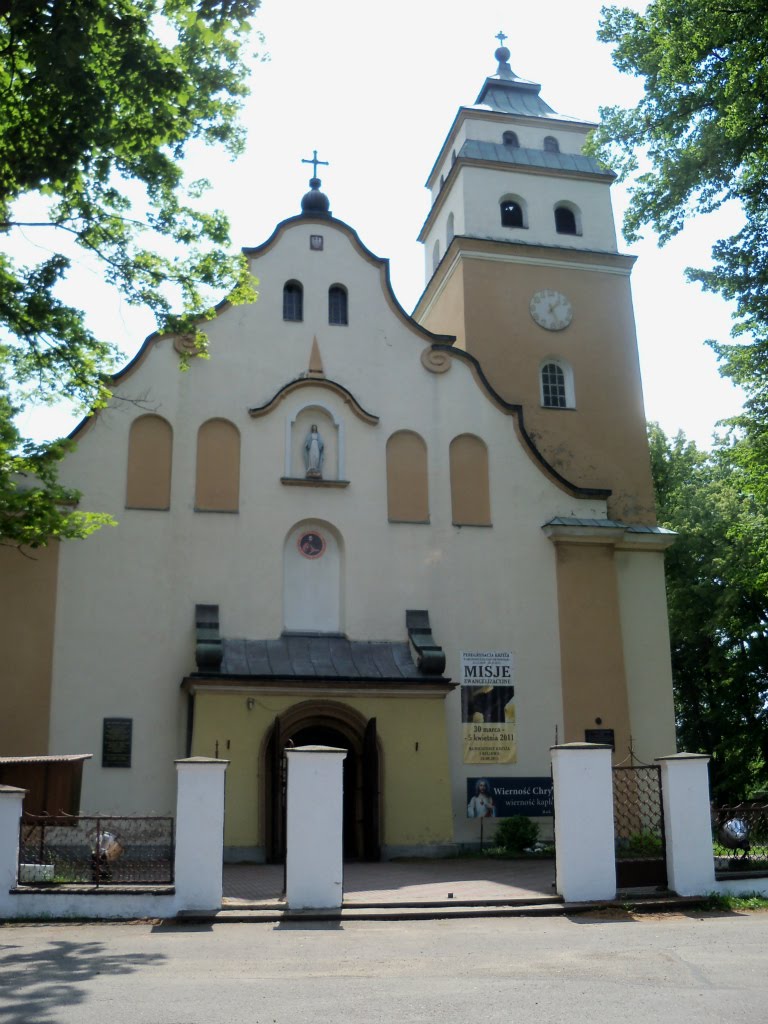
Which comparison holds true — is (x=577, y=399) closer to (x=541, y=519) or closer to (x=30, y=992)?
(x=541, y=519)

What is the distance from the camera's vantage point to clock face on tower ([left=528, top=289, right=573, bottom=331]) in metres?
25.5

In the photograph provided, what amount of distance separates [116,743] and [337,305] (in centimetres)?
1011

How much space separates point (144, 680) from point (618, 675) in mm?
9405

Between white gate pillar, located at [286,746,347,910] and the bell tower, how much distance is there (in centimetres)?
1316

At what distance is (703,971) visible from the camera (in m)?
8.72

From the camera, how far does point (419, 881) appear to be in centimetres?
1525

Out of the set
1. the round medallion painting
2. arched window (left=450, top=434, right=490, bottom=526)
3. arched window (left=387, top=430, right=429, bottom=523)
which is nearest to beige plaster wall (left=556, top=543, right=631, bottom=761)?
arched window (left=450, top=434, right=490, bottom=526)

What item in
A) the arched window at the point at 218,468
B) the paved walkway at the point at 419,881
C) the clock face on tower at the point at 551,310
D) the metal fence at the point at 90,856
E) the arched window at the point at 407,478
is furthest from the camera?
the clock face on tower at the point at 551,310

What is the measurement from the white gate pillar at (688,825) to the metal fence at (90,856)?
6.03 meters

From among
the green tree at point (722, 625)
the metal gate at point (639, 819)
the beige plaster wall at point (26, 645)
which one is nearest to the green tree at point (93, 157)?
the beige plaster wall at point (26, 645)

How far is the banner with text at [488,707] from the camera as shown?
2077cm

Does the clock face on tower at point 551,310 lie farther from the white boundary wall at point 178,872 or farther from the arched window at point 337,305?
the white boundary wall at point 178,872

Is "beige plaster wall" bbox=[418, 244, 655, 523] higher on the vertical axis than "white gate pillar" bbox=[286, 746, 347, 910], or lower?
higher

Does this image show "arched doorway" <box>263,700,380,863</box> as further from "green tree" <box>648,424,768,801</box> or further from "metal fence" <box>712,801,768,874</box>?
"green tree" <box>648,424,768,801</box>
